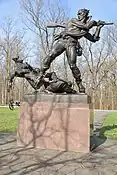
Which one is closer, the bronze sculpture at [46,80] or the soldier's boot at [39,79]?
the bronze sculpture at [46,80]

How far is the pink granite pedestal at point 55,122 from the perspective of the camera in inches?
249

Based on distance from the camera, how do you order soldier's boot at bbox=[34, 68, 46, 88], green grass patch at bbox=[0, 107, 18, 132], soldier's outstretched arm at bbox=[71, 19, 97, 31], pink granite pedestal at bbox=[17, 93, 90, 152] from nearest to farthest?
pink granite pedestal at bbox=[17, 93, 90, 152]
soldier's outstretched arm at bbox=[71, 19, 97, 31]
soldier's boot at bbox=[34, 68, 46, 88]
green grass patch at bbox=[0, 107, 18, 132]

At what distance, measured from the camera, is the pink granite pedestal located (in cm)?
633

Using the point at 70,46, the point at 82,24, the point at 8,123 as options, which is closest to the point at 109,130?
the point at 8,123

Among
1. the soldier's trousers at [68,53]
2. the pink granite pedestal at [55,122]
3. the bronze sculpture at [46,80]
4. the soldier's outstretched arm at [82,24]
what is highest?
the soldier's outstretched arm at [82,24]

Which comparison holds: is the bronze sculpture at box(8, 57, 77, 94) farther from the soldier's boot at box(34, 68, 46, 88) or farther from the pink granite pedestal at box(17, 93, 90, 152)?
the pink granite pedestal at box(17, 93, 90, 152)

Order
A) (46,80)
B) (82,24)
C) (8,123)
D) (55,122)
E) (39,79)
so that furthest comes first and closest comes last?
(8,123) < (39,79) < (46,80) < (82,24) < (55,122)

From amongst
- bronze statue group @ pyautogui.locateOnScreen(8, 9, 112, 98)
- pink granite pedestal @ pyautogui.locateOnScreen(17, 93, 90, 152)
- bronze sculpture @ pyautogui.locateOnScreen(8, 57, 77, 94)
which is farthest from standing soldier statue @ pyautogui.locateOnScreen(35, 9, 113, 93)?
pink granite pedestal @ pyautogui.locateOnScreen(17, 93, 90, 152)

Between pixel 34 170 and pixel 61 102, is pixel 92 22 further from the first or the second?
pixel 34 170

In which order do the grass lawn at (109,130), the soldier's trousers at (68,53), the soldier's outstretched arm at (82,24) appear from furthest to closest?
1. the grass lawn at (109,130)
2. the soldier's trousers at (68,53)
3. the soldier's outstretched arm at (82,24)

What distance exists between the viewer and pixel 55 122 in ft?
21.4

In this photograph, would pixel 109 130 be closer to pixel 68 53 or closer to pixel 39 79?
pixel 39 79

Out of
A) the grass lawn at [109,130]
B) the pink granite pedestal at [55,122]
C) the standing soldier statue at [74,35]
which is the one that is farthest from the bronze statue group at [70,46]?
the grass lawn at [109,130]

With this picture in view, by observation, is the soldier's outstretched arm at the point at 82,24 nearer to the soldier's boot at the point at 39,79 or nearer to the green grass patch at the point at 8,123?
the soldier's boot at the point at 39,79
